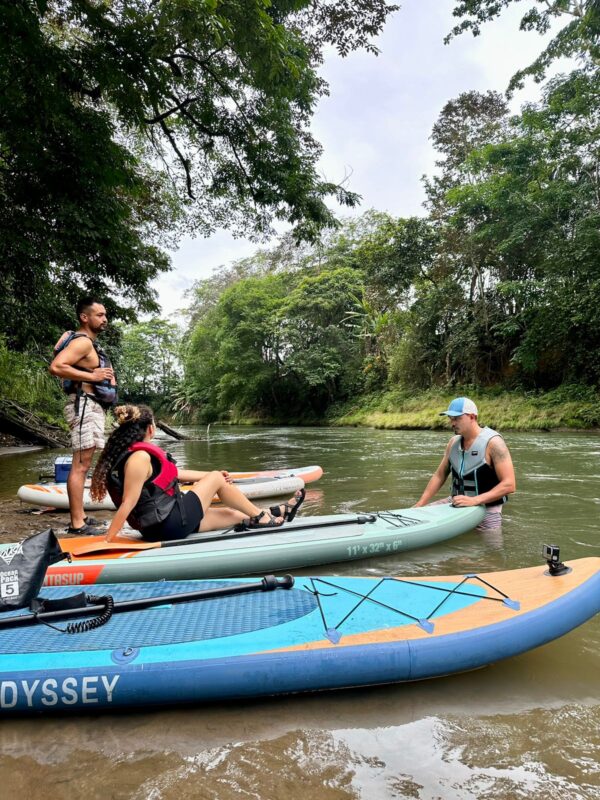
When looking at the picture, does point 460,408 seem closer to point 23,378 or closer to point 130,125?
point 130,125

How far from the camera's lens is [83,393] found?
3.55 meters

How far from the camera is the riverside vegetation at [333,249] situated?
534 centimetres

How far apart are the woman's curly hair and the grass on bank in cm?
1264

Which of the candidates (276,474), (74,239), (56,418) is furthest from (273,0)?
(56,418)

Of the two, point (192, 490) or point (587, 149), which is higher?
point (587, 149)

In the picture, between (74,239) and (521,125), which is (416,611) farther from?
(521,125)

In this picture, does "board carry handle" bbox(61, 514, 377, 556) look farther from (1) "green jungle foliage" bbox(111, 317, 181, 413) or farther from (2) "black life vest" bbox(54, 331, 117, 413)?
(1) "green jungle foliage" bbox(111, 317, 181, 413)

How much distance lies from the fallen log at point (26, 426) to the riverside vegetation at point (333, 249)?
2.11 ft

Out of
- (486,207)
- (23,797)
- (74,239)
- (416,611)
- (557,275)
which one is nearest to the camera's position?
(23,797)

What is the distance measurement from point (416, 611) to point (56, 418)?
13.1 m

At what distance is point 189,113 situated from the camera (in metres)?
6.50

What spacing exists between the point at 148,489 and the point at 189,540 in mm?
409

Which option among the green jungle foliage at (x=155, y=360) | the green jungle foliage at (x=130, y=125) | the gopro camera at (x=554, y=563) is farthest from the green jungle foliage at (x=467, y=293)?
the green jungle foliage at (x=155, y=360)

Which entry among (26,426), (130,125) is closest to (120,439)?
(130,125)
